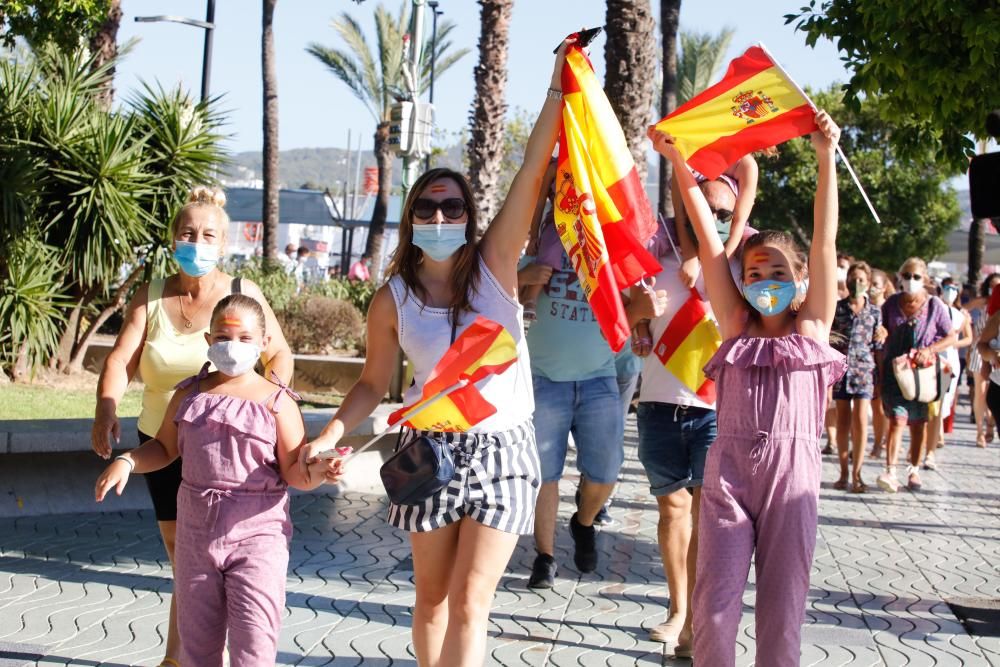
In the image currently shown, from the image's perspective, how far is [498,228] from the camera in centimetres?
425

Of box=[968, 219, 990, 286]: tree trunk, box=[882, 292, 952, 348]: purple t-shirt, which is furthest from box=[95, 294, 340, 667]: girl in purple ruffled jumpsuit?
box=[968, 219, 990, 286]: tree trunk

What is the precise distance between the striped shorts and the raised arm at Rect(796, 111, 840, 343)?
1090 mm

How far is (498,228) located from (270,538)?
129cm

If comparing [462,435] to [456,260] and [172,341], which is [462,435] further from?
[172,341]

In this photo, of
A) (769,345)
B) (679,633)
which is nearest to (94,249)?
(679,633)

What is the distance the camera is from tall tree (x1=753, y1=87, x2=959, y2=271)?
1437 inches

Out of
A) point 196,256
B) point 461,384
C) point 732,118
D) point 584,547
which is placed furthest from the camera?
point 584,547

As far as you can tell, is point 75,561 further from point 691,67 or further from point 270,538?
point 691,67

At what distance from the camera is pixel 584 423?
6.47 meters

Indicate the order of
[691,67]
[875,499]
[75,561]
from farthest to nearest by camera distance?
[691,67] → [875,499] → [75,561]

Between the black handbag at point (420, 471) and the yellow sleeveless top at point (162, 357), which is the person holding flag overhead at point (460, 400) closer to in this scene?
the black handbag at point (420, 471)

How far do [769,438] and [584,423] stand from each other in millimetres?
2417

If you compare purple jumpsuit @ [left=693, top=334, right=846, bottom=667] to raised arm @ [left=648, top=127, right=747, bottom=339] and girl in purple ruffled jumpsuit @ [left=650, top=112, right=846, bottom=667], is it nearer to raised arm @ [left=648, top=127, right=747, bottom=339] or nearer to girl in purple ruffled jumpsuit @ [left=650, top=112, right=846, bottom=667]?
girl in purple ruffled jumpsuit @ [left=650, top=112, right=846, bottom=667]

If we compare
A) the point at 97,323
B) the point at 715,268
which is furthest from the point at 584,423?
the point at 97,323
